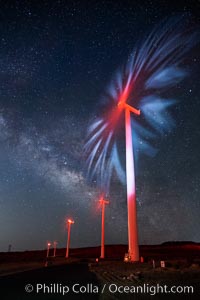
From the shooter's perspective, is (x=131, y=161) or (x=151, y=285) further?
(x=131, y=161)

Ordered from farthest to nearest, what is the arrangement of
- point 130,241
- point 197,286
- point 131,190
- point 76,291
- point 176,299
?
point 131,190 → point 130,241 → point 76,291 → point 197,286 → point 176,299

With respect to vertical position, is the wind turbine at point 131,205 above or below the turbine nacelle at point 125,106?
below

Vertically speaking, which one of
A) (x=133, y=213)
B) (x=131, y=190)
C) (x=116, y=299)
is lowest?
(x=116, y=299)

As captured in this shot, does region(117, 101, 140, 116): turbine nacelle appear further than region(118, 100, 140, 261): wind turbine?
Yes

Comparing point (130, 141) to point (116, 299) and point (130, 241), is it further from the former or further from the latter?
point (116, 299)

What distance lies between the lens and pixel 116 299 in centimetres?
862

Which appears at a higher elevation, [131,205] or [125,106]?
[125,106]

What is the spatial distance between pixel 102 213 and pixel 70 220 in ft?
77.9

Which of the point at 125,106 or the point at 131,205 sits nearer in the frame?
the point at 131,205

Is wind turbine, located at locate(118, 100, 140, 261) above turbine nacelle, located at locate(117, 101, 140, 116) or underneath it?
underneath

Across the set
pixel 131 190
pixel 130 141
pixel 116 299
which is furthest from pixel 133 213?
pixel 116 299

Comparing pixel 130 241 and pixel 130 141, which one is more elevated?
pixel 130 141

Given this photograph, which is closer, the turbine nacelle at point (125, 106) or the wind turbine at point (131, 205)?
the wind turbine at point (131, 205)

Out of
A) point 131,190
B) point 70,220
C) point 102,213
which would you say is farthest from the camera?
point 70,220
